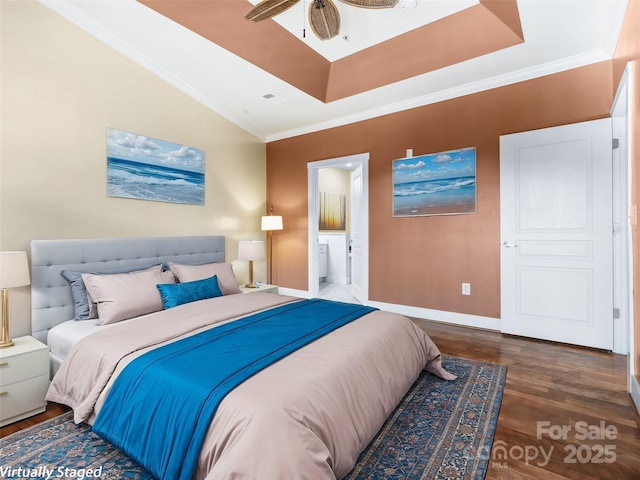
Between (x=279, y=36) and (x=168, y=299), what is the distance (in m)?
2.77

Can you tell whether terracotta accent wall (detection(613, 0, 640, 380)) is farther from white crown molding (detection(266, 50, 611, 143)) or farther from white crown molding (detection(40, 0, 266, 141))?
white crown molding (detection(40, 0, 266, 141))

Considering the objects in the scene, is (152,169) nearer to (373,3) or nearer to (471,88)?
(373,3)

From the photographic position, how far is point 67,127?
2.87m

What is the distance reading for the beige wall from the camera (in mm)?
2555

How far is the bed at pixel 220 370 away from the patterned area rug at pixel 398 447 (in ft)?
0.46

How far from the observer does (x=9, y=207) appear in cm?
253

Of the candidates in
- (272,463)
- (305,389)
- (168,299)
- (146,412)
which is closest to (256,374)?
(305,389)

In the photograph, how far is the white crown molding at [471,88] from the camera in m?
3.07

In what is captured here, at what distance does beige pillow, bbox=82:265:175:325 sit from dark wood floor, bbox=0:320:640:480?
2.19 feet

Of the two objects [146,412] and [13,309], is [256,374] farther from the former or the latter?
[13,309]

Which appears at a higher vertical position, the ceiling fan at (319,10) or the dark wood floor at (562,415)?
the ceiling fan at (319,10)

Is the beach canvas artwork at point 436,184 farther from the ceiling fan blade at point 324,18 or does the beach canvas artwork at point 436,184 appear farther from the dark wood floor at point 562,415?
the ceiling fan blade at point 324,18

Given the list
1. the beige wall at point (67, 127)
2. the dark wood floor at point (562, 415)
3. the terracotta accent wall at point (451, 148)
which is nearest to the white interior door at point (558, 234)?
the terracotta accent wall at point (451, 148)

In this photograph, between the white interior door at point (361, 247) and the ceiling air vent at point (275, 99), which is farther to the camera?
the white interior door at point (361, 247)
